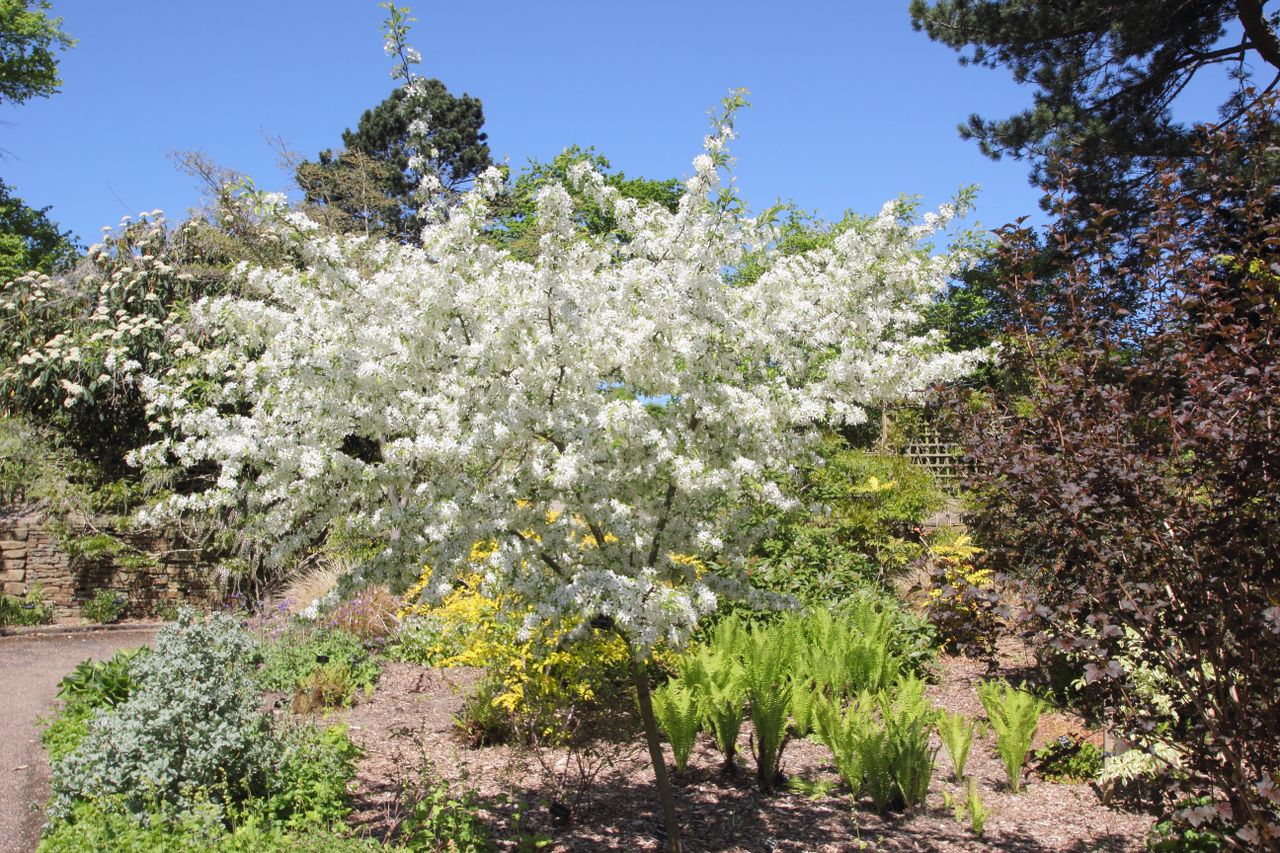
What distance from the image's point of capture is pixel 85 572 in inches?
497

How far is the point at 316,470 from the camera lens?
3816 millimetres

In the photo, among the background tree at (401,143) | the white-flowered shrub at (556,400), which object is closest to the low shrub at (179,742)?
the white-flowered shrub at (556,400)

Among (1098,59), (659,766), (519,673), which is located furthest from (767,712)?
(1098,59)

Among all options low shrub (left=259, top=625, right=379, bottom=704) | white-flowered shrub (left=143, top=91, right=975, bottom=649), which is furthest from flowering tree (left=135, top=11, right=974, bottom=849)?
low shrub (left=259, top=625, right=379, bottom=704)

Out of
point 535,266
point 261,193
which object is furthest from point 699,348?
point 261,193

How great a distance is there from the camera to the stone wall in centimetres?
1240

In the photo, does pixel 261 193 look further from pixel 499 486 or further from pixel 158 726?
pixel 158 726

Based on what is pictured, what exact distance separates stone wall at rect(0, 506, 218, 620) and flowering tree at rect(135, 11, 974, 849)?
9688 mm

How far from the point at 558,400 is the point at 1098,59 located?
11191mm

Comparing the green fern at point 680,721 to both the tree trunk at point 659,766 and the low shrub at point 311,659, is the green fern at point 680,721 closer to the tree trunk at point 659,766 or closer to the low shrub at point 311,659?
the tree trunk at point 659,766

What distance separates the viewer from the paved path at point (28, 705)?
16.2 ft

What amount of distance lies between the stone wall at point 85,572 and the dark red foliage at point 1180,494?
12.0 metres

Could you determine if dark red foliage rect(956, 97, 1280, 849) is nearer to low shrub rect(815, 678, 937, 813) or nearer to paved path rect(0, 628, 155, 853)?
low shrub rect(815, 678, 937, 813)

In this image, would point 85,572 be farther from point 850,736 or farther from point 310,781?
point 850,736
